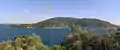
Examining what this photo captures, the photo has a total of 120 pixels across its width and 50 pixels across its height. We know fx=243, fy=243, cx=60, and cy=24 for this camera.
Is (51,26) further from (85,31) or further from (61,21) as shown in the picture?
(85,31)

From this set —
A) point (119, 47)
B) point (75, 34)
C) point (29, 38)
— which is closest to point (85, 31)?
point (75, 34)

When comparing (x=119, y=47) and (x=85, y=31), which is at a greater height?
(x=85, y=31)

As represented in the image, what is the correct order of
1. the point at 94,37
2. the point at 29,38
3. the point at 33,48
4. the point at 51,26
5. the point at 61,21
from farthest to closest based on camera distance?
the point at 51,26
the point at 61,21
the point at 94,37
the point at 29,38
the point at 33,48

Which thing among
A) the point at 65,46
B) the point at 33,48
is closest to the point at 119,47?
the point at 65,46

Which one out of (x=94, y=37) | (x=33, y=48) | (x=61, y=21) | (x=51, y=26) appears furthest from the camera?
(x=51, y=26)

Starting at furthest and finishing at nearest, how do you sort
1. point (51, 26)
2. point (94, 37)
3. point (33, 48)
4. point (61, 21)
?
1. point (51, 26)
2. point (61, 21)
3. point (94, 37)
4. point (33, 48)

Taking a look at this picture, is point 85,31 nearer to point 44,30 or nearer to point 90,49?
point 90,49

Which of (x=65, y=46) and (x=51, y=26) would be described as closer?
(x=65, y=46)

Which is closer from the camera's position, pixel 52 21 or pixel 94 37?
pixel 94 37

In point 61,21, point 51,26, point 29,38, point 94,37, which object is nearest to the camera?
point 29,38
